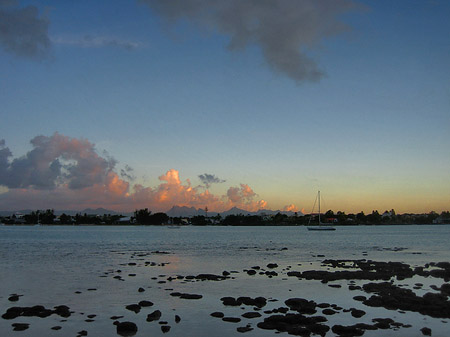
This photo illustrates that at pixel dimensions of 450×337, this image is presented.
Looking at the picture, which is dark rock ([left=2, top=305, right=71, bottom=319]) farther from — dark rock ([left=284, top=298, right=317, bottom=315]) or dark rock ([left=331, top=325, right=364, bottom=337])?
dark rock ([left=331, top=325, right=364, bottom=337])

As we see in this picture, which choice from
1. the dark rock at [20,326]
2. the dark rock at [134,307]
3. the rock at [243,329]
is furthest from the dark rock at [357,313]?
the dark rock at [20,326]

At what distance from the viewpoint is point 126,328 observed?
2386 centimetres

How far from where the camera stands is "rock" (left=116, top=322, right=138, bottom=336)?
23.4 metres

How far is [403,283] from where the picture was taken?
128 ft

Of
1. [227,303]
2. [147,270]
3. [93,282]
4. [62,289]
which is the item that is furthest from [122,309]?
[147,270]

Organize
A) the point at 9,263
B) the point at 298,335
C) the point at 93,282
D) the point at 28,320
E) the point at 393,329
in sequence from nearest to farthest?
the point at 298,335 → the point at 393,329 → the point at 28,320 → the point at 93,282 → the point at 9,263

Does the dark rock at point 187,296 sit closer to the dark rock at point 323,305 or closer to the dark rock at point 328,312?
the dark rock at point 323,305

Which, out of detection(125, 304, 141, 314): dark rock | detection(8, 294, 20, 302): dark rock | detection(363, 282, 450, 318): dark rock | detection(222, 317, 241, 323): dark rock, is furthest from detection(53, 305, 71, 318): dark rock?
detection(363, 282, 450, 318): dark rock

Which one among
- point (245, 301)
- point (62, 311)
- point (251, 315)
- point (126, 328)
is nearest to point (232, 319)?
point (251, 315)

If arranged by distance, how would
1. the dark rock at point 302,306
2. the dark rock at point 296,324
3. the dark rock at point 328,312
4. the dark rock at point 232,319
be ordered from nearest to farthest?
the dark rock at point 296,324 < the dark rock at point 232,319 < the dark rock at point 328,312 < the dark rock at point 302,306

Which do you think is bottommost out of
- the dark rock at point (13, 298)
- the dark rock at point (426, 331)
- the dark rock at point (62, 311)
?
the dark rock at point (13, 298)

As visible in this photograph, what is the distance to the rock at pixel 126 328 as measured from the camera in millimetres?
23391

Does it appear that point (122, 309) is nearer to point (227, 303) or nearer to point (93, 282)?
point (227, 303)

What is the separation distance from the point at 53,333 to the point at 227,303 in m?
12.0
